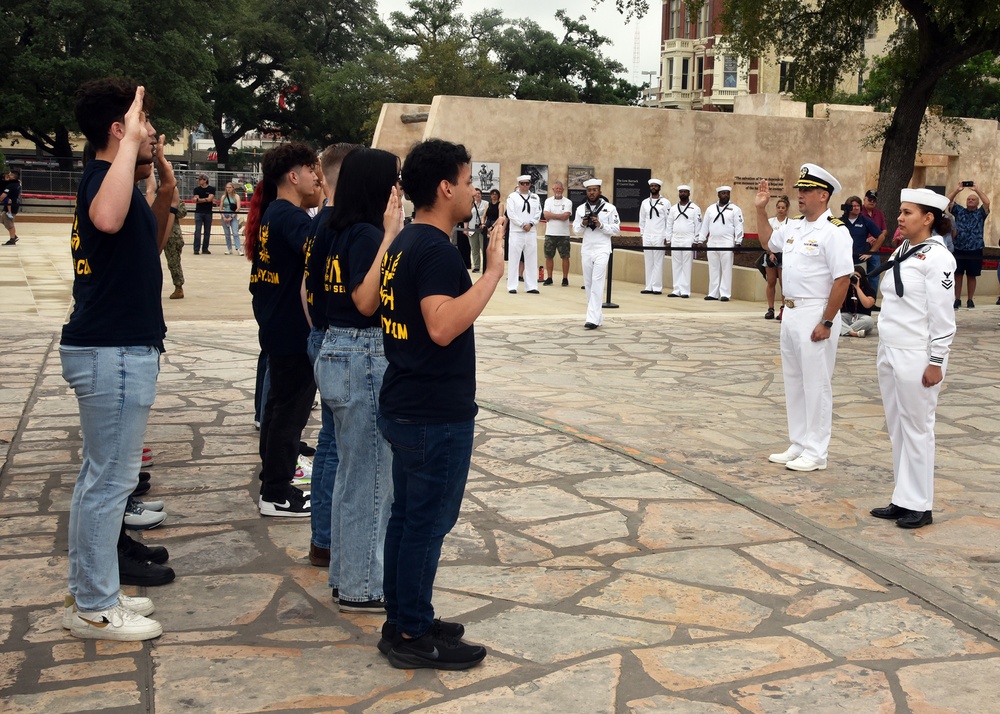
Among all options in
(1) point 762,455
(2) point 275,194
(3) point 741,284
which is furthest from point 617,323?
(2) point 275,194

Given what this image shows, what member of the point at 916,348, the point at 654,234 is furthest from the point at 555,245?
the point at 916,348

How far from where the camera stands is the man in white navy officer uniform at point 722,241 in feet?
58.2

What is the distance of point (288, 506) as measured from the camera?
5.70 metres

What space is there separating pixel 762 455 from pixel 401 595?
408 cm

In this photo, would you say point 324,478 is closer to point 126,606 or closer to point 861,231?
point 126,606

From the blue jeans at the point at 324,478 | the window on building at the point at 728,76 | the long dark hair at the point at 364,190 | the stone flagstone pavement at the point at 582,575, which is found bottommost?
the stone flagstone pavement at the point at 582,575

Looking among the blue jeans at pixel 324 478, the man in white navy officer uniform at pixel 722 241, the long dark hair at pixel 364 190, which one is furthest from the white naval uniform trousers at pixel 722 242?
the long dark hair at pixel 364 190

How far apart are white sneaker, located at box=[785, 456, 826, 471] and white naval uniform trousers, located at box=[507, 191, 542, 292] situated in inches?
437

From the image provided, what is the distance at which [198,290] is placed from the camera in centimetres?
1662

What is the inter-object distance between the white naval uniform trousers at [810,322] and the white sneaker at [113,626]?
430 cm

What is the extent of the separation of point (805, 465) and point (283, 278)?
139 inches

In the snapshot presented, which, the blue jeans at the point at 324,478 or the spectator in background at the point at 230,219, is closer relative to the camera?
the blue jeans at the point at 324,478

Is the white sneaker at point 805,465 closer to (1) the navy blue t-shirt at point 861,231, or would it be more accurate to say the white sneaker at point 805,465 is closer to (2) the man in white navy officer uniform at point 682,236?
(1) the navy blue t-shirt at point 861,231

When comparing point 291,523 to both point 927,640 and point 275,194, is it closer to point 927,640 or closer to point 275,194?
point 275,194
